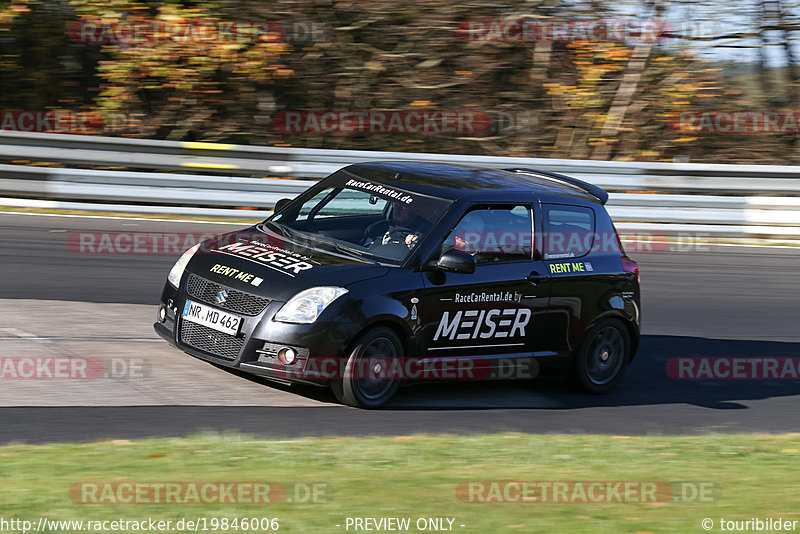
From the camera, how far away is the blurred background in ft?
55.2

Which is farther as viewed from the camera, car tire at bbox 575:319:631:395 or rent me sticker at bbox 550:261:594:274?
car tire at bbox 575:319:631:395

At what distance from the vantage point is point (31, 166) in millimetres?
13883

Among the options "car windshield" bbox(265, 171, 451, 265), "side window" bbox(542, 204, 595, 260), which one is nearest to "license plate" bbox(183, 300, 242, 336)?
"car windshield" bbox(265, 171, 451, 265)

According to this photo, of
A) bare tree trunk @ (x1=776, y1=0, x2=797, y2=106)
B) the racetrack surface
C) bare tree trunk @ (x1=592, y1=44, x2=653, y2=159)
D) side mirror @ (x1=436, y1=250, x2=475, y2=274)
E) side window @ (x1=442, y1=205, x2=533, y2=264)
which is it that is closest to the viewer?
the racetrack surface

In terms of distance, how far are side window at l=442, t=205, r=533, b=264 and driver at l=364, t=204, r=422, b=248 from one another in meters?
0.26

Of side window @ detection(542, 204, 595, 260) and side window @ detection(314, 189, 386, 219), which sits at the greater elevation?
side window @ detection(314, 189, 386, 219)

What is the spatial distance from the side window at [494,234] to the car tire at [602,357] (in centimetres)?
99

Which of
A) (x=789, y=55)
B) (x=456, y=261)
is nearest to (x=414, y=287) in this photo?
(x=456, y=261)

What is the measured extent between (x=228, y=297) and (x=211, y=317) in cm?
19

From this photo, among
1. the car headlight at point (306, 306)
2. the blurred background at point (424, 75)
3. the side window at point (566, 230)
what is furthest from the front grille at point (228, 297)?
the blurred background at point (424, 75)

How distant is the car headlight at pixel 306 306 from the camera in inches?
278

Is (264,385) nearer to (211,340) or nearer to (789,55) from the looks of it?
(211,340)

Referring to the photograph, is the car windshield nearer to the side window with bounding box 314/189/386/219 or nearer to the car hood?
the side window with bounding box 314/189/386/219

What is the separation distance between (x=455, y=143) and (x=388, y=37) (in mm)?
2206
